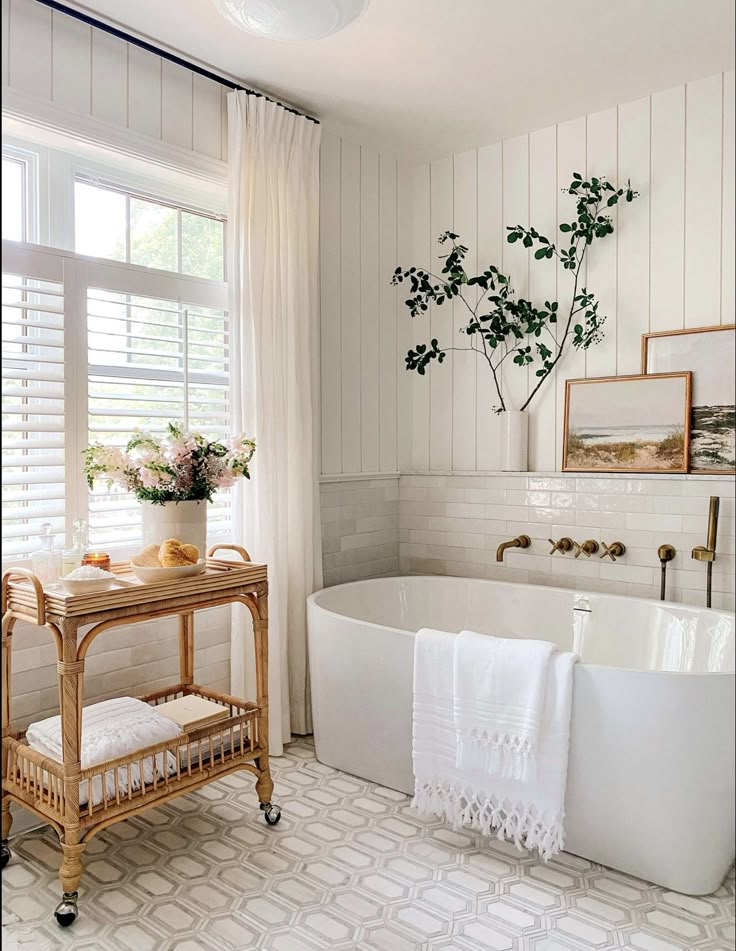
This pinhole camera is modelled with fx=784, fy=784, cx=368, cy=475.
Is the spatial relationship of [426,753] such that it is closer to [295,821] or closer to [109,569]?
[295,821]

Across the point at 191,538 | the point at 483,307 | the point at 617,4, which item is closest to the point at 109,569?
the point at 191,538

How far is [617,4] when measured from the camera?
226 cm

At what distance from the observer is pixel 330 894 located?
2.04 metres

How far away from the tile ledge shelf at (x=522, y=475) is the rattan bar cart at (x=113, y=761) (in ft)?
3.29

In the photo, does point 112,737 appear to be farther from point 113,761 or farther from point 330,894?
point 330,894

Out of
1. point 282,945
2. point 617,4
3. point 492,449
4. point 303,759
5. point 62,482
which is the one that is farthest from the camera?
point 492,449

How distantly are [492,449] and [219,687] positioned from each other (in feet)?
4.97

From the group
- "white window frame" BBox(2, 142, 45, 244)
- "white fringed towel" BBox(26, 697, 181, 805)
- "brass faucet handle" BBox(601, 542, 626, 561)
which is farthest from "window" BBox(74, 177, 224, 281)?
"brass faucet handle" BBox(601, 542, 626, 561)

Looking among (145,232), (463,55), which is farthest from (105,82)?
(463,55)

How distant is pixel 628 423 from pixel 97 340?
76.3 inches

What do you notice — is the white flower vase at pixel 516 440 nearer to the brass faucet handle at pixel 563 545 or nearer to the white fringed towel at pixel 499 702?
the brass faucet handle at pixel 563 545

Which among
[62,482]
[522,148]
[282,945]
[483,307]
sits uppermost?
[522,148]

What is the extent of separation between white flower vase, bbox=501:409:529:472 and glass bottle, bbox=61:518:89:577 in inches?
68.0

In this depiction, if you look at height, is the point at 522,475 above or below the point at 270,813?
above
